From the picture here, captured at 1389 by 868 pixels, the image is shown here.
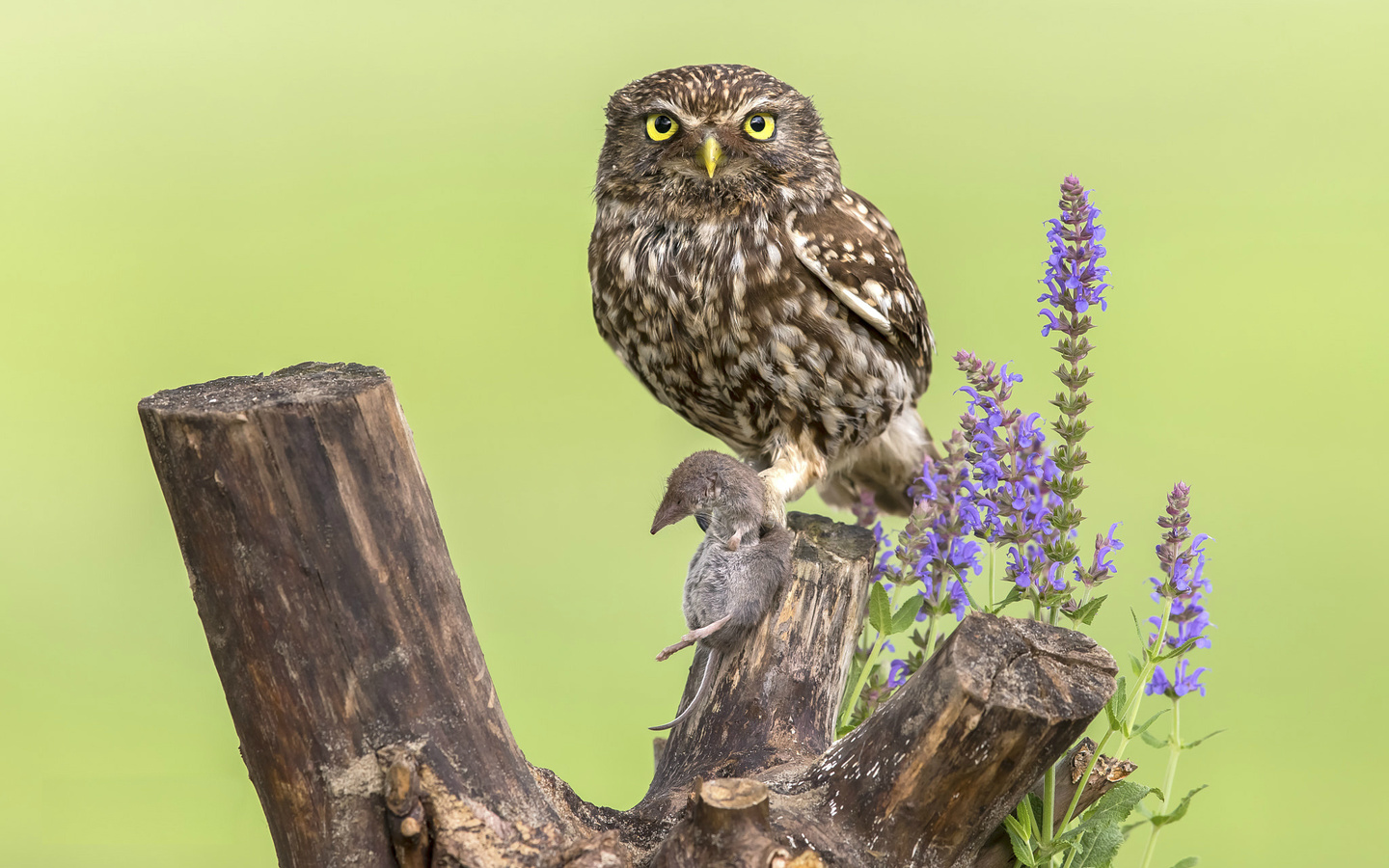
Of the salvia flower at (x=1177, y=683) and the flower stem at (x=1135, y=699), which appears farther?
the salvia flower at (x=1177, y=683)

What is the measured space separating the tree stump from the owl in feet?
3.48

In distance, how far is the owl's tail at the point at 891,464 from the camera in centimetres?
323

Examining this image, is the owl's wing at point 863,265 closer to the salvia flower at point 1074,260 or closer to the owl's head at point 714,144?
the owl's head at point 714,144

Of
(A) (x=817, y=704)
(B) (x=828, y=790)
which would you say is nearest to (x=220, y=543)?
(B) (x=828, y=790)

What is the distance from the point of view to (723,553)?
8.31 ft

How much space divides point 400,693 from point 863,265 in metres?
1.59

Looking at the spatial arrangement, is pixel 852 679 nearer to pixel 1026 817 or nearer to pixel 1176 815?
pixel 1026 817

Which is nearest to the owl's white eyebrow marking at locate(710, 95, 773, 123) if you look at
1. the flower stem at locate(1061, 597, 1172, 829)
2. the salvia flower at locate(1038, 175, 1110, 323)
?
the salvia flower at locate(1038, 175, 1110, 323)

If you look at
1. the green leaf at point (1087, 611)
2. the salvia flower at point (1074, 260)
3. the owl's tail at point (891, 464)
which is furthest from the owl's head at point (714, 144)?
the green leaf at point (1087, 611)

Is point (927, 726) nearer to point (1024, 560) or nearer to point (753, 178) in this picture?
point (1024, 560)

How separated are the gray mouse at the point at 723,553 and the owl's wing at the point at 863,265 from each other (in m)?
0.51

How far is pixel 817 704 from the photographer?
233 centimetres

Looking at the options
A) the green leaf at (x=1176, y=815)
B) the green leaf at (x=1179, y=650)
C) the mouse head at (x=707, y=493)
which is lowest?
the green leaf at (x=1176, y=815)

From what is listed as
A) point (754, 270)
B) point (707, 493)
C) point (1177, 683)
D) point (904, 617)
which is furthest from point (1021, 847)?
point (754, 270)
